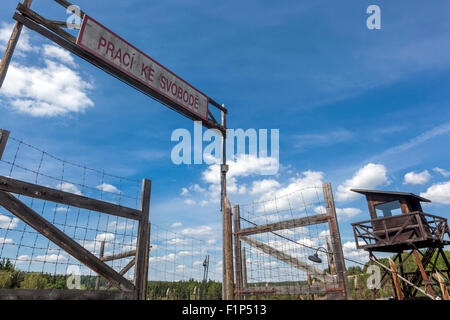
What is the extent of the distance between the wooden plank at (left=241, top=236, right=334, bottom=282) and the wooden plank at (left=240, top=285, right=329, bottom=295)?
29 cm

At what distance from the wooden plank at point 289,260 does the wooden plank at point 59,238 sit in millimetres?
3118

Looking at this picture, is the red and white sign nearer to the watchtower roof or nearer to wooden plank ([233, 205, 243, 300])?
wooden plank ([233, 205, 243, 300])

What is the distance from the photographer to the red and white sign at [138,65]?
7.46 m

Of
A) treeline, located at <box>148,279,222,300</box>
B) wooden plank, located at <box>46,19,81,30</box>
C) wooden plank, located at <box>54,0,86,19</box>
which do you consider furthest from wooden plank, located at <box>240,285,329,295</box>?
wooden plank, located at <box>54,0,86,19</box>

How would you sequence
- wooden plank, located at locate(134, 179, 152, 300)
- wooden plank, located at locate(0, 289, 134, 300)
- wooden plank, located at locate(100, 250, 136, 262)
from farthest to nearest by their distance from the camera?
1. wooden plank, located at locate(100, 250, 136, 262)
2. wooden plank, located at locate(134, 179, 152, 300)
3. wooden plank, located at locate(0, 289, 134, 300)

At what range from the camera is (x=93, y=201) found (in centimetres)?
525

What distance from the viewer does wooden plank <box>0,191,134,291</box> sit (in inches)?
172

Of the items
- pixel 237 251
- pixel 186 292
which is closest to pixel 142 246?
pixel 237 251

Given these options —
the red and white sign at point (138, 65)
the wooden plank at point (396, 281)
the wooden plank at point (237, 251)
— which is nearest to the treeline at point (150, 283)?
the wooden plank at point (237, 251)

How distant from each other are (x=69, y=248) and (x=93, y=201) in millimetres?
894

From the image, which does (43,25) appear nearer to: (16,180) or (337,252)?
(16,180)

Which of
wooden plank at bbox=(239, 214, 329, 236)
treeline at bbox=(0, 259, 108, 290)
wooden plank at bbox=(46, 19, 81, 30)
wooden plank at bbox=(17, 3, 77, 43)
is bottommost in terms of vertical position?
treeline at bbox=(0, 259, 108, 290)

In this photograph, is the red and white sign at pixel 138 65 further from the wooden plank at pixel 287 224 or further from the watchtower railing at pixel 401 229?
the watchtower railing at pixel 401 229
